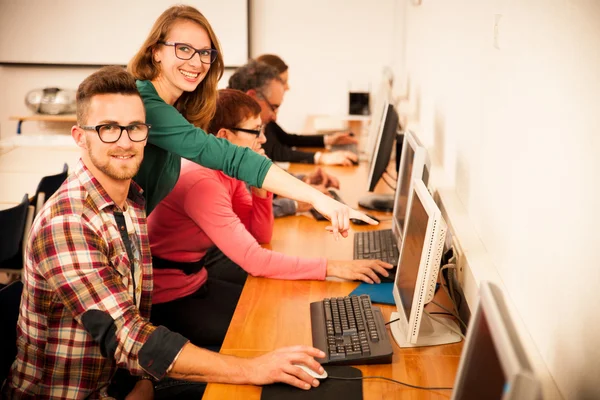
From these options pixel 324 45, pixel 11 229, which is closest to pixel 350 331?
pixel 11 229

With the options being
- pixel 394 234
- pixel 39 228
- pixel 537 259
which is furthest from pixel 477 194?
pixel 39 228

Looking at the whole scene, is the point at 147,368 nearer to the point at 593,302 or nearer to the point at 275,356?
the point at 275,356

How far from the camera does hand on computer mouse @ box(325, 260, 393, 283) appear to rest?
204 cm

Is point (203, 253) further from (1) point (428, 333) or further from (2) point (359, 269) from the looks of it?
(1) point (428, 333)

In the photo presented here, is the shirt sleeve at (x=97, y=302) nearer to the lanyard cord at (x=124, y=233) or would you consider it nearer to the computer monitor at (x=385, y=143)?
the lanyard cord at (x=124, y=233)

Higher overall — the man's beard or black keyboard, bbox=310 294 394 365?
the man's beard

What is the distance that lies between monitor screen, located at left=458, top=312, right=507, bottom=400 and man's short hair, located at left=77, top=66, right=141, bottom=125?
115 cm

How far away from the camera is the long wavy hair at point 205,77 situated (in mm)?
2062

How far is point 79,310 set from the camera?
4.97ft

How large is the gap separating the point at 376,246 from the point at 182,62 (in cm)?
92

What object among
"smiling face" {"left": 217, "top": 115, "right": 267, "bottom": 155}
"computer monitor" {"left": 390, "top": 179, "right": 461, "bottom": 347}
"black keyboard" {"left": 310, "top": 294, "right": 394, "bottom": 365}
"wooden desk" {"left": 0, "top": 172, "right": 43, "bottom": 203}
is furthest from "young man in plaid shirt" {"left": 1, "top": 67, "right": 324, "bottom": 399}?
"wooden desk" {"left": 0, "top": 172, "right": 43, "bottom": 203}

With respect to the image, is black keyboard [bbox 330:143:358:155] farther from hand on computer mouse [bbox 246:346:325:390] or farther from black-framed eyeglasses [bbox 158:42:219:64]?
hand on computer mouse [bbox 246:346:325:390]

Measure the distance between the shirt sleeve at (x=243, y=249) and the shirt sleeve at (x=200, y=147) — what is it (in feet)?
0.88

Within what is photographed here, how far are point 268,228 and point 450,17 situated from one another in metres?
1.11
